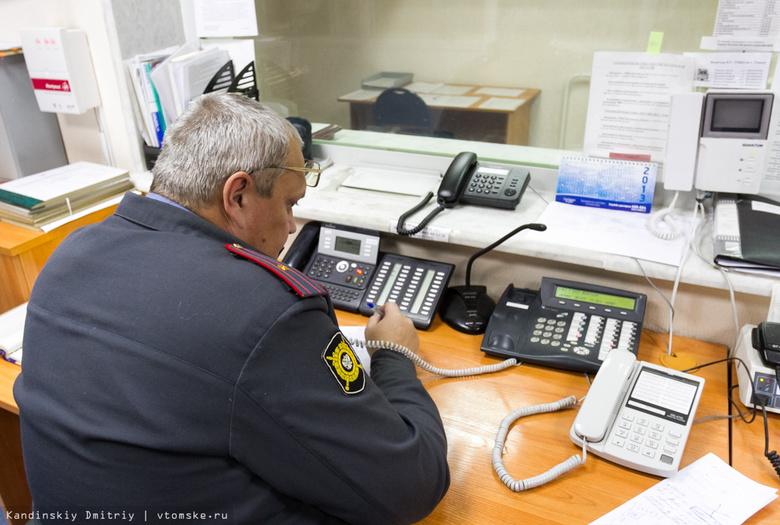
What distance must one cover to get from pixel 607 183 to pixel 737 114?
11.8 inches

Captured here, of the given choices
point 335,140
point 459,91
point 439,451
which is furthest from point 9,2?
point 439,451

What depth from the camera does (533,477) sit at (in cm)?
Answer: 93

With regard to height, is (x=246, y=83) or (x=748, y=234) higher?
(x=246, y=83)

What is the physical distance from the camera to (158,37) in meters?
1.86

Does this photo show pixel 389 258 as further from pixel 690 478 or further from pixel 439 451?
pixel 690 478

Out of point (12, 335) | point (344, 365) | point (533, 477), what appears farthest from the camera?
point (12, 335)

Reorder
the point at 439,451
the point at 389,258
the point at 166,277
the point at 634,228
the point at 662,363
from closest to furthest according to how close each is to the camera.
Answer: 1. the point at 166,277
2. the point at 439,451
3. the point at 662,363
4. the point at 634,228
5. the point at 389,258

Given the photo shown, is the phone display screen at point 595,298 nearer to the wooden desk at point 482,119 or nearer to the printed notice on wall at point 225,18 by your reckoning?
the wooden desk at point 482,119

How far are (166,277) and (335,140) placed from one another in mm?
1187

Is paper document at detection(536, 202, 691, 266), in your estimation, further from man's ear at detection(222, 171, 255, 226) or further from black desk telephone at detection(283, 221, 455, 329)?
man's ear at detection(222, 171, 255, 226)

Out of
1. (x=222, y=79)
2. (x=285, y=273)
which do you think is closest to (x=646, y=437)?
(x=285, y=273)

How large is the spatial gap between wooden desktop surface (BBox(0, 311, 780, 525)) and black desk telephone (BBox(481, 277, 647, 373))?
0.04 m

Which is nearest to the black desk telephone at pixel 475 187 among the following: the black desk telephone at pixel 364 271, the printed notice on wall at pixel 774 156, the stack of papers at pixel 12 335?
the black desk telephone at pixel 364 271

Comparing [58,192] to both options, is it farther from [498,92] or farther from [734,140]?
[734,140]
